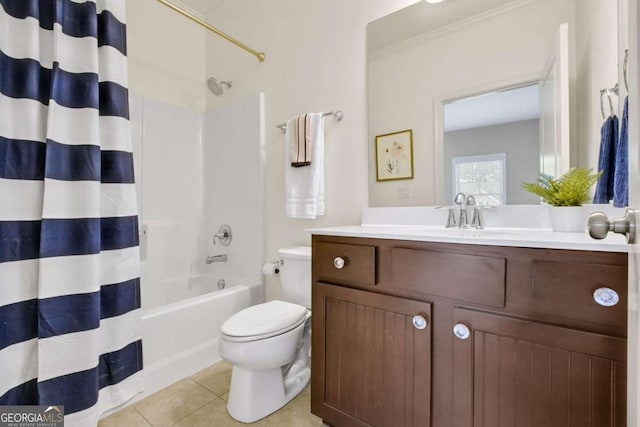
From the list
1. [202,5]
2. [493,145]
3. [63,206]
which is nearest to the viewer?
[63,206]

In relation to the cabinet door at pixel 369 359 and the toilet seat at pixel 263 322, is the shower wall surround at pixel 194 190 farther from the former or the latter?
the cabinet door at pixel 369 359

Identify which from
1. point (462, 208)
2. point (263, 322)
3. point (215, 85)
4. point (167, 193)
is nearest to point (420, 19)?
point (462, 208)

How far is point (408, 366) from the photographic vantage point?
39.1 inches

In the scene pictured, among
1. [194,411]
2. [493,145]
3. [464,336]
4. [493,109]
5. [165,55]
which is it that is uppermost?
[165,55]

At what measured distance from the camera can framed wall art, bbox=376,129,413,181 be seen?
1.55 meters

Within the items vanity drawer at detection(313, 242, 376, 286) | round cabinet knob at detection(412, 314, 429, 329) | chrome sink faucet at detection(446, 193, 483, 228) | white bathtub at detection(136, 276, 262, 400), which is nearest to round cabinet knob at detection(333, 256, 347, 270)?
vanity drawer at detection(313, 242, 376, 286)

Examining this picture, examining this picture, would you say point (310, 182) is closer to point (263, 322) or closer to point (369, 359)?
point (263, 322)

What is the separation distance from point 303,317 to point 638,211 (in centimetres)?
124

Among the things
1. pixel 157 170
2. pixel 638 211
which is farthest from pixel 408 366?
pixel 157 170

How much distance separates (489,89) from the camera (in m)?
1.34

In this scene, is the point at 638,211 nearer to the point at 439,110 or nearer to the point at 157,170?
the point at 439,110

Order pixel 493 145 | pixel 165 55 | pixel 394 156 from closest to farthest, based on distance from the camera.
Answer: pixel 493 145 → pixel 394 156 → pixel 165 55

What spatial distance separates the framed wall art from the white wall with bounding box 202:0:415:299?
0.30 feet

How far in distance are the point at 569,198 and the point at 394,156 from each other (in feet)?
2.51
